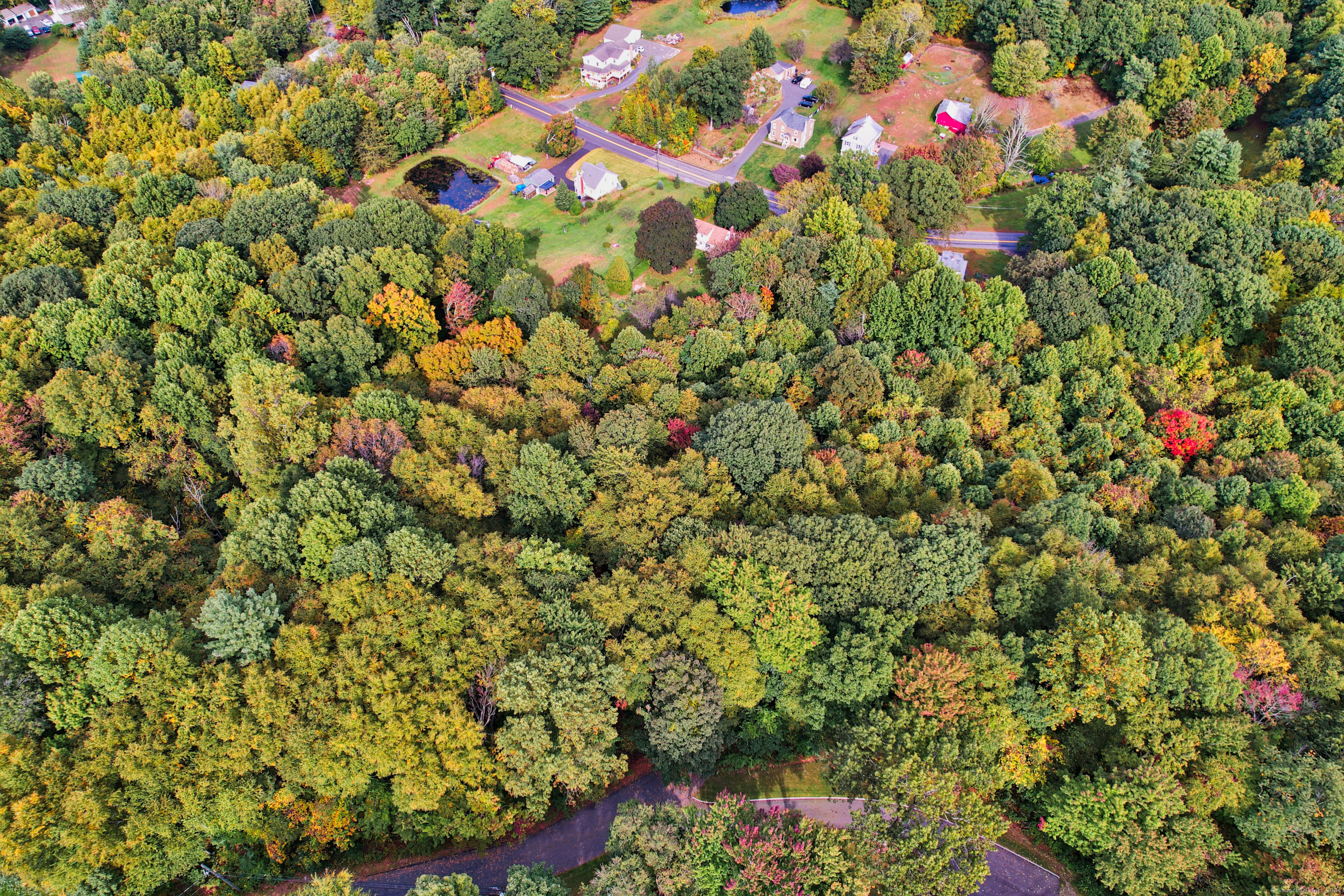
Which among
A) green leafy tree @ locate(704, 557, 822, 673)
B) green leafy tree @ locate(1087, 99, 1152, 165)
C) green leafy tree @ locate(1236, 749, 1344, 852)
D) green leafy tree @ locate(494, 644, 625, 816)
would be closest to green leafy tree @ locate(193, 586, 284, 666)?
green leafy tree @ locate(494, 644, 625, 816)

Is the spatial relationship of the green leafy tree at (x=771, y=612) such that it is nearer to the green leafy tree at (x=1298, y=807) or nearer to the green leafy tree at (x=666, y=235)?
the green leafy tree at (x=1298, y=807)

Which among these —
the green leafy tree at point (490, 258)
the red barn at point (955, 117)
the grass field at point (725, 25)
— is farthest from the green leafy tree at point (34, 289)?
the red barn at point (955, 117)

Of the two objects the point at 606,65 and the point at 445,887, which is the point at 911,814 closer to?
the point at 445,887

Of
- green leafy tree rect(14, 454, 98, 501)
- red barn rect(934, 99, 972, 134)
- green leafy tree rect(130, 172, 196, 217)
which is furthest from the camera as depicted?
red barn rect(934, 99, 972, 134)

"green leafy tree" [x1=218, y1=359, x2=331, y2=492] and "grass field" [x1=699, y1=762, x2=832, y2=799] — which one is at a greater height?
"green leafy tree" [x1=218, y1=359, x2=331, y2=492]

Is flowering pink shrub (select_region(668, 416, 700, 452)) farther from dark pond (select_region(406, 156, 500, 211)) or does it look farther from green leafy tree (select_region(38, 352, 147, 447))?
dark pond (select_region(406, 156, 500, 211))

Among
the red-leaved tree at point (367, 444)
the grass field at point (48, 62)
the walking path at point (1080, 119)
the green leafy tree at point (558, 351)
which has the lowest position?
the green leafy tree at point (558, 351)

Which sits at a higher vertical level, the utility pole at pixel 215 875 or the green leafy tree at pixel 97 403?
the green leafy tree at pixel 97 403
